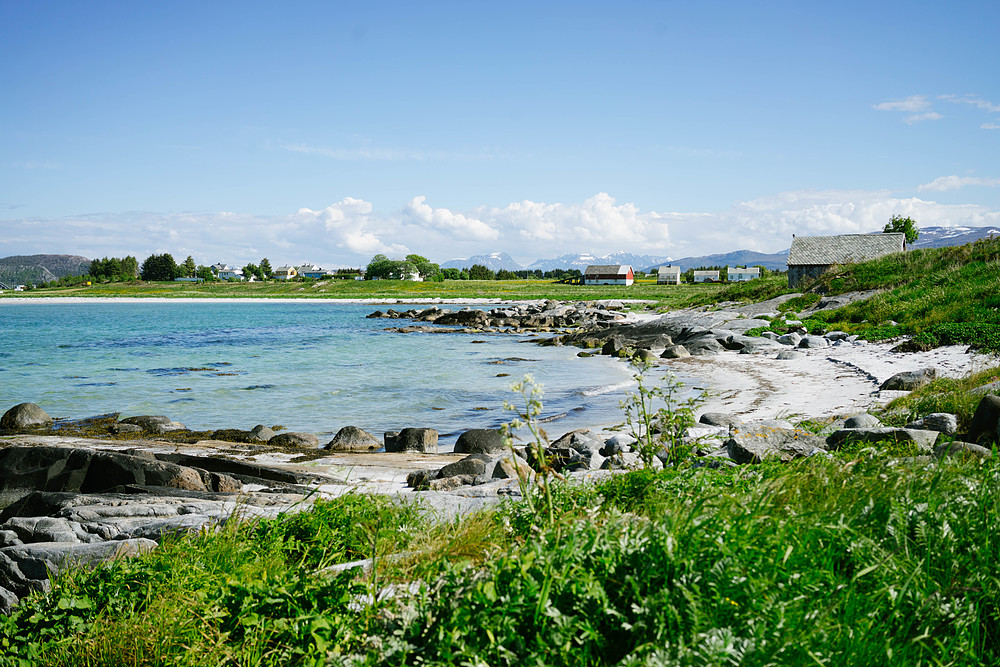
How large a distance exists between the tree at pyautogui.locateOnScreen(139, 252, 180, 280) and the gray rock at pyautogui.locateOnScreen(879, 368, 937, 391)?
177 meters

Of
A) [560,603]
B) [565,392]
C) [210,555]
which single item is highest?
[560,603]

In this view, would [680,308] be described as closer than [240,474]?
No

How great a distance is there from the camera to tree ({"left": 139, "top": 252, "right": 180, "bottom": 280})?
529 ft

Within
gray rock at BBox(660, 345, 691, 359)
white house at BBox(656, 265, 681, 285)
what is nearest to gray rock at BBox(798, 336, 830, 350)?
gray rock at BBox(660, 345, 691, 359)

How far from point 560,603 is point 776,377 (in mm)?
18514

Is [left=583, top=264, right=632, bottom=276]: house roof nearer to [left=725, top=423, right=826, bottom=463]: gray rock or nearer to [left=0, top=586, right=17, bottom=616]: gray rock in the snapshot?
[left=725, top=423, right=826, bottom=463]: gray rock

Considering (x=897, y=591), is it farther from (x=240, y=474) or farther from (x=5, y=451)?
(x=5, y=451)

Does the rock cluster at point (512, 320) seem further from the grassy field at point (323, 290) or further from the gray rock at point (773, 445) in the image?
the grassy field at point (323, 290)

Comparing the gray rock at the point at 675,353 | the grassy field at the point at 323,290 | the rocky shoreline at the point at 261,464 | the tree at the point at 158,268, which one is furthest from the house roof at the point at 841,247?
the tree at the point at 158,268

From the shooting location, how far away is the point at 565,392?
2117cm

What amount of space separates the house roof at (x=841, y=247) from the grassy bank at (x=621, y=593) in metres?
50.6

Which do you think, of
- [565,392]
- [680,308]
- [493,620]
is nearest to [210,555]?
[493,620]

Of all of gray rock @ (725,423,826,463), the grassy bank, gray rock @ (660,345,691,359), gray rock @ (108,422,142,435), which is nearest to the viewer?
the grassy bank

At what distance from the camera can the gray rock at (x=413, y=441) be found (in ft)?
46.0
